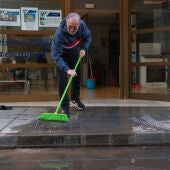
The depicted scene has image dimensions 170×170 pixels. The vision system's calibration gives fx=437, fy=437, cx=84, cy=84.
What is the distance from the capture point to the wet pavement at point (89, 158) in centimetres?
503

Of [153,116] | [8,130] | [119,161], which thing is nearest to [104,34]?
[153,116]

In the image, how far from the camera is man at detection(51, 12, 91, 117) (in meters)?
6.73

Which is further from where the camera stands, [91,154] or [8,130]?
[8,130]

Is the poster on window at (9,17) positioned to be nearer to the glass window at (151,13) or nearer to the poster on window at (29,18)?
the poster on window at (29,18)

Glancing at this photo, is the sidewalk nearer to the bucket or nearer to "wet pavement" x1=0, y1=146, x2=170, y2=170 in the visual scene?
"wet pavement" x1=0, y1=146, x2=170, y2=170

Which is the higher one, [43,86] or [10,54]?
[10,54]

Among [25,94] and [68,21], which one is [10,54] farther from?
[68,21]

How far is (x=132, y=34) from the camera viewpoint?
9.87 meters

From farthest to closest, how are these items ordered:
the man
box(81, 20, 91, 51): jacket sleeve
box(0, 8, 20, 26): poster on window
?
box(0, 8, 20, 26): poster on window → box(81, 20, 91, 51): jacket sleeve → the man

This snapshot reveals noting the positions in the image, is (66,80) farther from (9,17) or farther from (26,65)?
(9,17)

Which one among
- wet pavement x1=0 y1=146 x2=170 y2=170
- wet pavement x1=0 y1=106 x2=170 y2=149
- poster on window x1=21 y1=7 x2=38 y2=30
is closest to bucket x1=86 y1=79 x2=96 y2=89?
poster on window x1=21 y1=7 x2=38 y2=30

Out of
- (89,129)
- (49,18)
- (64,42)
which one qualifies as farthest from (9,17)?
(89,129)

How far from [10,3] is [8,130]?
3.80m

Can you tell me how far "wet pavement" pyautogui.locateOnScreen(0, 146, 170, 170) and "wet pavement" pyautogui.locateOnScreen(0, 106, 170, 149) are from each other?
0.14 meters
